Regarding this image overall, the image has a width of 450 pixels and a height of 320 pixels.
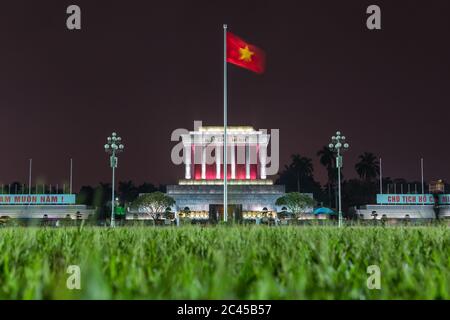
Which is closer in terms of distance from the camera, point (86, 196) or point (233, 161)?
point (233, 161)

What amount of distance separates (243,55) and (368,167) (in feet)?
261

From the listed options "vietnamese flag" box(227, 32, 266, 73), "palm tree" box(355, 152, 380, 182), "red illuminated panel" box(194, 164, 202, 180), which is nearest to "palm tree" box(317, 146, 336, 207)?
"palm tree" box(355, 152, 380, 182)

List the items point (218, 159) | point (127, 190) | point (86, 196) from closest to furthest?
point (218, 159), point (86, 196), point (127, 190)

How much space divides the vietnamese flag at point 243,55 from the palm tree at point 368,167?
78.8 meters

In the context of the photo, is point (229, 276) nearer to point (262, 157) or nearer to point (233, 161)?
point (233, 161)

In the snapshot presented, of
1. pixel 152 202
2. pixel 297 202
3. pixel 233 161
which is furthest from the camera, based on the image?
pixel 233 161

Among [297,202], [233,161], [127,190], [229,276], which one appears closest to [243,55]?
[229,276]

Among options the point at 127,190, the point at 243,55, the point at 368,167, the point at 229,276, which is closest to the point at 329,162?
the point at 368,167

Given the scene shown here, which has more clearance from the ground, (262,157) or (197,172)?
(262,157)

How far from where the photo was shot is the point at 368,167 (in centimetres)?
10106

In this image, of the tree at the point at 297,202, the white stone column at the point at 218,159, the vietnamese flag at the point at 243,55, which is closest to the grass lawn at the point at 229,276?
the vietnamese flag at the point at 243,55

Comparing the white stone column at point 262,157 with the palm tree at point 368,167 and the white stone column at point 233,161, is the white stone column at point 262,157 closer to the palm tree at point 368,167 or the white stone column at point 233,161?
the white stone column at point 233,161

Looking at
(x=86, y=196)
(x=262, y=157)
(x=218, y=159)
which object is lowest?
(x=86, y=196)

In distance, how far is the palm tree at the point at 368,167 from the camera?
101000 millimetres
